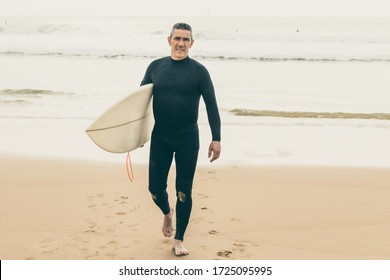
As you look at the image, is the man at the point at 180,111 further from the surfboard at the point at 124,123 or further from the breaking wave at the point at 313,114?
the breaking wave at the point at 313,114

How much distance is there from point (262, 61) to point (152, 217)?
76.4ft

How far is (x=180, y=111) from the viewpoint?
373cm

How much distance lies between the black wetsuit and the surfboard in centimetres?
15

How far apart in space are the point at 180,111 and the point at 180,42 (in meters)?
0.54

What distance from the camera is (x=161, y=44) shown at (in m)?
36.8

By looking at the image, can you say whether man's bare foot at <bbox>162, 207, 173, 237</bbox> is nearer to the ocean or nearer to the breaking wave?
the ocean

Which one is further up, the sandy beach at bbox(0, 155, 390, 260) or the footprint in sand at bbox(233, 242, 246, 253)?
the sandy beach at bbox(0, 155, 390, 260)

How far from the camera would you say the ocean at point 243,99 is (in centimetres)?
771

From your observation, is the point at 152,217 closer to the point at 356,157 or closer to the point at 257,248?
the point at 257,248

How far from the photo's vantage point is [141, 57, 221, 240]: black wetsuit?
371cm

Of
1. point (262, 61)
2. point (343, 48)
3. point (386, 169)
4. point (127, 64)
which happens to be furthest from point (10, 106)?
point (343, 48)

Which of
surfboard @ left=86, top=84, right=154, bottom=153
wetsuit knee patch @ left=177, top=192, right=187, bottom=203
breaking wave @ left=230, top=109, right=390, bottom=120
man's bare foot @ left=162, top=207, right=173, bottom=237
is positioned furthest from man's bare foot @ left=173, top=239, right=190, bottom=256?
breaking wave @ left=230, top=109, right=390, bottom=120

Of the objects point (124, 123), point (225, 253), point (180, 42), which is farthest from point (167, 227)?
point (180, 42)

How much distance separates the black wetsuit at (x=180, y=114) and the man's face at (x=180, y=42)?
56mm
